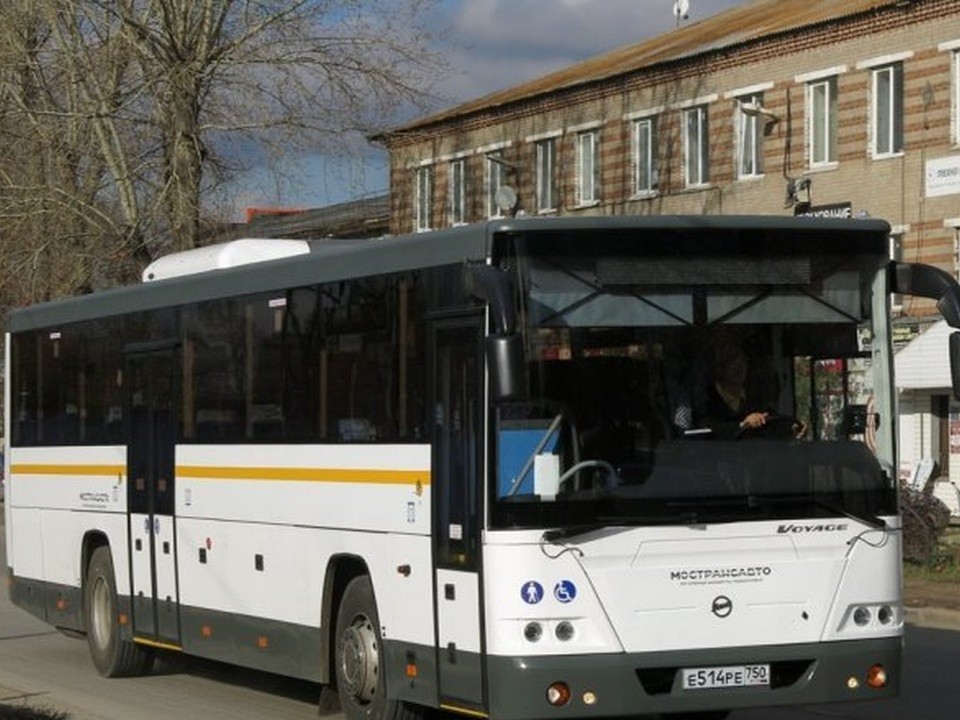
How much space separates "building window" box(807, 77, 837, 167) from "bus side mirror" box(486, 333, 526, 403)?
101 ft

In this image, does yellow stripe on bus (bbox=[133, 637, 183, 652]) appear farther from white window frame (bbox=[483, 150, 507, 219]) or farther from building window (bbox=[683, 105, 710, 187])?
white window frame (bbox=[483, 150, 507, 219])

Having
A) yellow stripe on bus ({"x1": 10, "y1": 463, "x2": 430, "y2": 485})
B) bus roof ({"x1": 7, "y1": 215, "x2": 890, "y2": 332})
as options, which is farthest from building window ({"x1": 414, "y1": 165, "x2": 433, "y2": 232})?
bus roof ({"x1": 7, "y1": 215, "x2": 890, "y2": 332})

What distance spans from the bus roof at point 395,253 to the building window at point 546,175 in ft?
103

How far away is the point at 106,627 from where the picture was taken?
16.8 meters

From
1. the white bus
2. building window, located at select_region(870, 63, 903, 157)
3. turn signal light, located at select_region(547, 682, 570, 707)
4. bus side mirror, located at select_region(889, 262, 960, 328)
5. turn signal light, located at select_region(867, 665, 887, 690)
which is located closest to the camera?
turn signal light, located at select_region(547, 682, 570, 707)

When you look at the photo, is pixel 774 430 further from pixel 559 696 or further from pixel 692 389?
pixel 559 696

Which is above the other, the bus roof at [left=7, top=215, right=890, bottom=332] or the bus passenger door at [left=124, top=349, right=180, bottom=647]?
the bus roof at [left=7, top=215, right=890, bottom=332]

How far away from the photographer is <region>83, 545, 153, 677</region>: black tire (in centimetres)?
1645

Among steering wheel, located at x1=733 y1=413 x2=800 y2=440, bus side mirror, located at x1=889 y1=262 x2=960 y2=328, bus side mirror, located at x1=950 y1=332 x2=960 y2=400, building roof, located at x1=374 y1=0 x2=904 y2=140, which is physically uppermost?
building roof, located at x1=374 y1=0 x2=904 y2=140

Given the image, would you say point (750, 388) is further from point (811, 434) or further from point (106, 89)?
point (106, 89)

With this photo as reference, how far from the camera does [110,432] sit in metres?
16.7

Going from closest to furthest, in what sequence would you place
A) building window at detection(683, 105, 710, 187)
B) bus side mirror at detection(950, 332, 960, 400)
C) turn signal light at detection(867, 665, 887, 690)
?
turn signal light at detection(867, 665, 887, 690) < bus side mirror at detection(950, 332, 960, 400) < building window at detection(683, 105, 710, 187)

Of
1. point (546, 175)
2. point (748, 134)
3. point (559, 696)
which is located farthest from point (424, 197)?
point (559, 696)

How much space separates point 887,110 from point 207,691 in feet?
85.2
